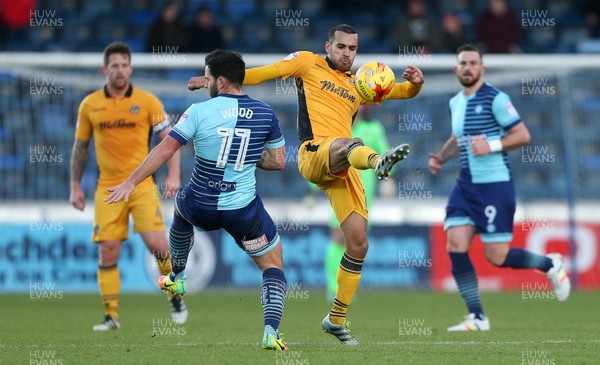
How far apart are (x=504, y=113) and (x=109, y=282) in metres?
4.03

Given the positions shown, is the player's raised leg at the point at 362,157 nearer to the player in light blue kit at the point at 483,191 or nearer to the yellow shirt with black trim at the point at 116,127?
the player in light blue kit at the point at 483,191

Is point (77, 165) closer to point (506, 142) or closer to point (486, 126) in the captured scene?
point (486, 126)

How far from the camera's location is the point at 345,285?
8312 mm

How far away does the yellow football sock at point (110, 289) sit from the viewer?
1003 cm

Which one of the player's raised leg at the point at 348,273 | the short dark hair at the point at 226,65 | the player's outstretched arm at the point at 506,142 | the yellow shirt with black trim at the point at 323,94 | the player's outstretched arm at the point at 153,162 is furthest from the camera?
the player's outstretched arm at the point at 506,142

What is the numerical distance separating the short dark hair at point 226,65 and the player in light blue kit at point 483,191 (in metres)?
3.17

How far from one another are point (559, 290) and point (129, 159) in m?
4.28

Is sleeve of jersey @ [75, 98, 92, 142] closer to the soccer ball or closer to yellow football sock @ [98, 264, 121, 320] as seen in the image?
yellow football sock @ [98, 264, 121, 320]

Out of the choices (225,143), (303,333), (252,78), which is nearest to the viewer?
(225,143)

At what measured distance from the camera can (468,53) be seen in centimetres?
1008

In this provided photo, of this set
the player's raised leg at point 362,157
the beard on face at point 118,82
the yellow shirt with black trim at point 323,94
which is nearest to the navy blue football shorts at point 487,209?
the yellow shirt with black trim at point 323,94

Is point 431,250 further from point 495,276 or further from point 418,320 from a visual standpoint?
point 418,320

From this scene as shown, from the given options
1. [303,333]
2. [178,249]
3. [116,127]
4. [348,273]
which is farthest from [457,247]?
[116,127]

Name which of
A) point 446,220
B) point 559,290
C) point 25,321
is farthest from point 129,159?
point 559,290
